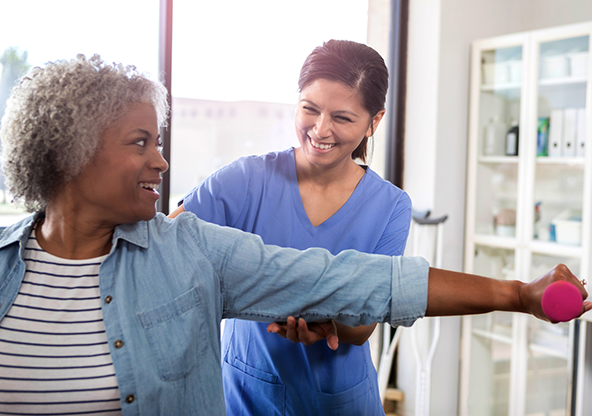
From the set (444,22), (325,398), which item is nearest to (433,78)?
(444,22)

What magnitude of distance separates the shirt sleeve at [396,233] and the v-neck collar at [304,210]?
4.3 inches

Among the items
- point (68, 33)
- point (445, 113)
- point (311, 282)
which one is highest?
point (68, 33)

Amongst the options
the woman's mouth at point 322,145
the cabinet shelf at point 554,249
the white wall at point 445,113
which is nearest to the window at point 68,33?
the woman's mouth at point 322,145

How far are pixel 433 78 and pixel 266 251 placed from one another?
207 cm

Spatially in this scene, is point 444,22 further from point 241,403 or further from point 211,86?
point 241,403

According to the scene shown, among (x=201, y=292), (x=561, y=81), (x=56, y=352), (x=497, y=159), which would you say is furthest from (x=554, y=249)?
(x=56, y=352)

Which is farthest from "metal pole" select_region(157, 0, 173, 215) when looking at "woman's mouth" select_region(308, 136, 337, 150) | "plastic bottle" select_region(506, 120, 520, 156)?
"plastic bottle" select_region(506, 120, 520, 156)

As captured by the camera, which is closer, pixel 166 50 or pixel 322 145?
pixel 322 145

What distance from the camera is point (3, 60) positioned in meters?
1.66

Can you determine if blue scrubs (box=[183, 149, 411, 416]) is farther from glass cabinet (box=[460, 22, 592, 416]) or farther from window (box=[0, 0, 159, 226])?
glass cabinet (box=[460, 22, 592, 416])

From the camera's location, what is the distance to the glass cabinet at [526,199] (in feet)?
7.93

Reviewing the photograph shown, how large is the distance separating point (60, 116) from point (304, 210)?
0.65 metres

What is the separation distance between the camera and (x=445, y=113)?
8.96 ft

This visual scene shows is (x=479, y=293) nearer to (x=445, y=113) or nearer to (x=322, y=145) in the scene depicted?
(x=322, y=145)
